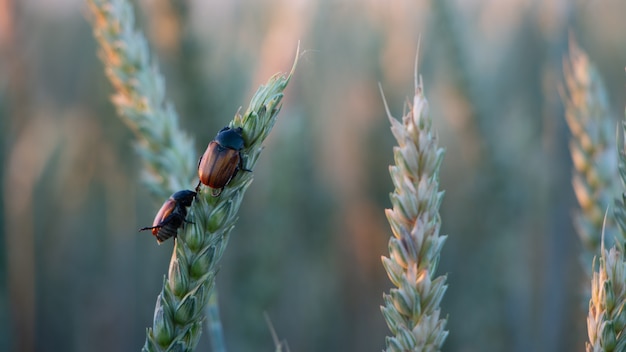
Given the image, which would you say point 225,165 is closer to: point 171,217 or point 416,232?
point 171,217

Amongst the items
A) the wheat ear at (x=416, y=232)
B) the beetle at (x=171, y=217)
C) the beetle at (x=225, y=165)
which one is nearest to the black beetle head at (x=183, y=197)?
the beetle at (x=171, y=217)

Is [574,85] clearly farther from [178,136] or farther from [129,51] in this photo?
[129,51]

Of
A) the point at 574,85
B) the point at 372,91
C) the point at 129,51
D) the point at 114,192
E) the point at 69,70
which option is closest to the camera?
the point at 129,51

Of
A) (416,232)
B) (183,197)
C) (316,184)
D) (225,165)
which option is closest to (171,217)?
(183,197)

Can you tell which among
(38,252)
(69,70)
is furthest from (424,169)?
(69,70)

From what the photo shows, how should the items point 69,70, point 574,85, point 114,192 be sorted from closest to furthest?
point 574,85 < point 114,192 < point 69,70

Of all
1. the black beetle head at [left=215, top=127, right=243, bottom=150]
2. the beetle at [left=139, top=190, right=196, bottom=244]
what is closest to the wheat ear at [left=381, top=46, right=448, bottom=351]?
the black beetle head at [left=215, top=127, right=243, bottom=150]
